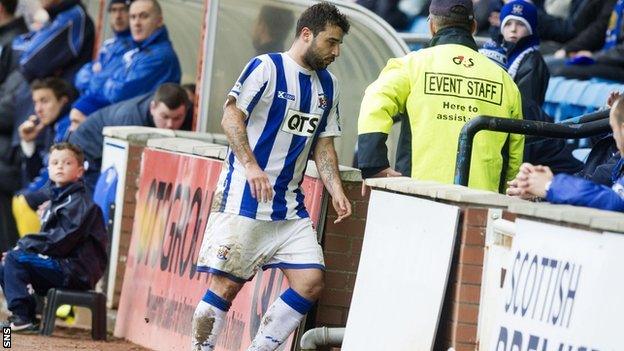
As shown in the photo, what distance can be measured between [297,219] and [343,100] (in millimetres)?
3335

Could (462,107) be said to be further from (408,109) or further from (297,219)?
(297,219)

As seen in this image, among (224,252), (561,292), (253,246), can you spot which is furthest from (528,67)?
(561,292)

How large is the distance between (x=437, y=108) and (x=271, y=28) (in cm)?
369

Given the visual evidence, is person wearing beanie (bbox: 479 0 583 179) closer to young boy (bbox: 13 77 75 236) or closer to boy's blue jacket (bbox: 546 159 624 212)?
boy's blue jacket (bbox: 546 159 624 212)

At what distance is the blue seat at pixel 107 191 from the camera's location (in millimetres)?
13188

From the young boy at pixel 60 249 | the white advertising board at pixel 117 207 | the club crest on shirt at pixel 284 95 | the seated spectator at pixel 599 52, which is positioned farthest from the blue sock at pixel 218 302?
the seated spectator at pixel 599 52

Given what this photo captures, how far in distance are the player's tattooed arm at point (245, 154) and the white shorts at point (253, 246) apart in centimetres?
26

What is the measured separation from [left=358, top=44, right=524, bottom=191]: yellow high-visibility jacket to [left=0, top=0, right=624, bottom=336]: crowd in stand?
0.06ft

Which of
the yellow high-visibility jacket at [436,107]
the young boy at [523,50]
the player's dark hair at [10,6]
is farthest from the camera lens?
the player's dark hair at [10,6]

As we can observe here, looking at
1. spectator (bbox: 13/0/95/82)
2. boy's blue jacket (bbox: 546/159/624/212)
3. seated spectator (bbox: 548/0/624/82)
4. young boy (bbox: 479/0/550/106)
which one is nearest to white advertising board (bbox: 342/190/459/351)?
boy's blue jacket (bbox: 546/159/624/212)

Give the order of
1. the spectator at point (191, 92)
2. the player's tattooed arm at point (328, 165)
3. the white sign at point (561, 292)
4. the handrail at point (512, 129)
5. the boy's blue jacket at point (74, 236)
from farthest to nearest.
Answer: the spectator at point (191, 92), the boy's blue jacket at point (74, 236), the player's tattooed arm at point (328, 165), the handrail at point (512, 129), the white sign at point (561, 292)

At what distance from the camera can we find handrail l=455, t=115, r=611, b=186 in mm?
8547

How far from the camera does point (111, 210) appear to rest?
43.1 ft

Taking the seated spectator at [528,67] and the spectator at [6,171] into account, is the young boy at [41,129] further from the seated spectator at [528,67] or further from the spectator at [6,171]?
the seated spectator at [528,67]
